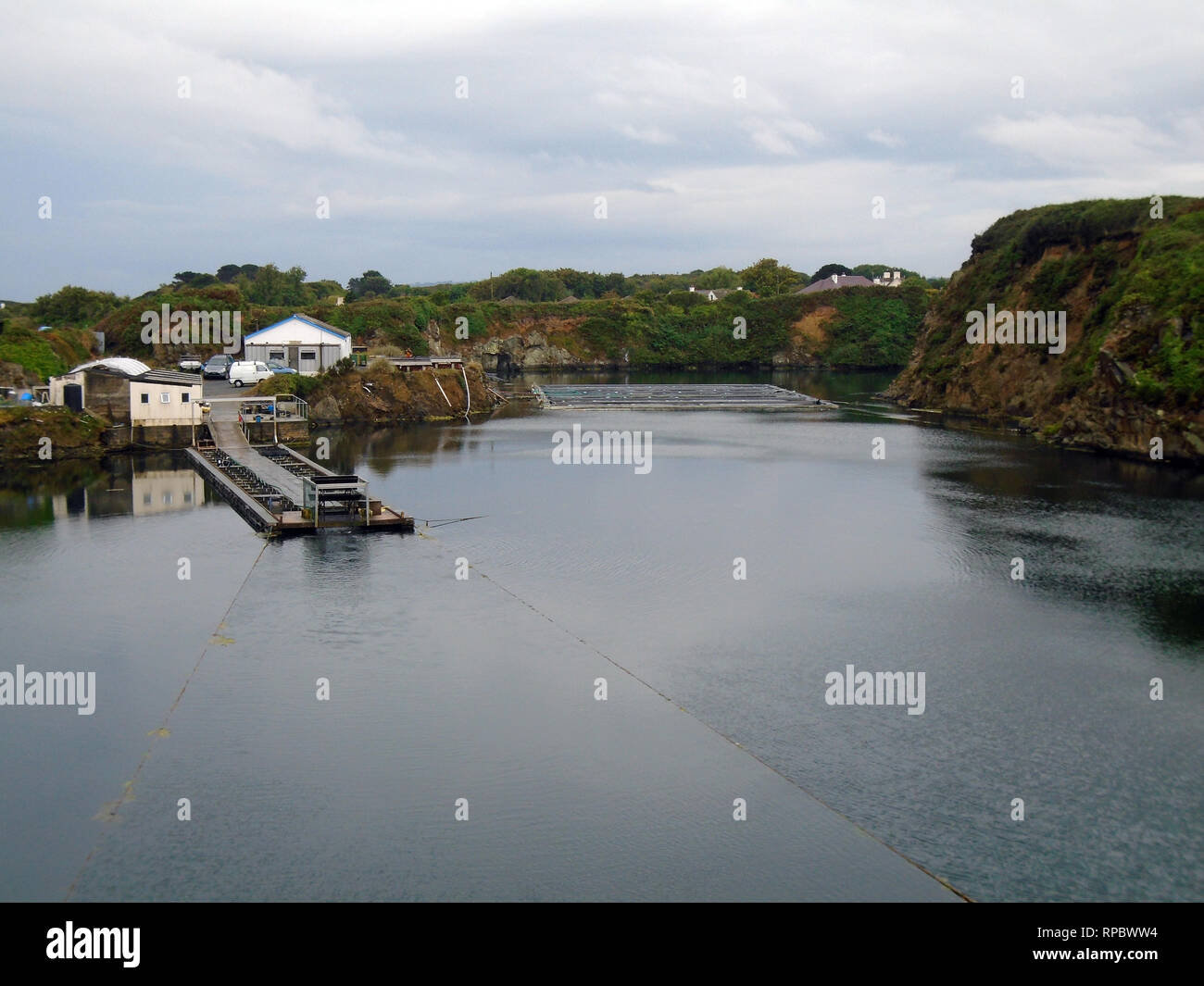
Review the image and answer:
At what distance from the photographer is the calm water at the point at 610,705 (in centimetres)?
1516

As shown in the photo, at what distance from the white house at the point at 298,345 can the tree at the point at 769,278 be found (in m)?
104

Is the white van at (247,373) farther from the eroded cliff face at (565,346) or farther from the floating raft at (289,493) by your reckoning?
the eroded cliff face at (565,346)

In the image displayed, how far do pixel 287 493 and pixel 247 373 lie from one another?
28.5m

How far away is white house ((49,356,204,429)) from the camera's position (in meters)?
52.5

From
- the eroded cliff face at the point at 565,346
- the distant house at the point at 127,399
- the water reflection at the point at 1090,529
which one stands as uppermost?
the eroded cliff face at the point at 565,346

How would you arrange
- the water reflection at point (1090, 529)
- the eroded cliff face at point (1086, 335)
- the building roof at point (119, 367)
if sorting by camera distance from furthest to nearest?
the building roof at point (119, 367) < the eroded cliff face at point (1086, 335) < the water reflection at point (1090, 529)

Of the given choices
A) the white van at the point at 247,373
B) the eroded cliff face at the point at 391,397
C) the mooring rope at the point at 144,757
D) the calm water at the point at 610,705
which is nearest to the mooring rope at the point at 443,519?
the calm water at the point at 610,705

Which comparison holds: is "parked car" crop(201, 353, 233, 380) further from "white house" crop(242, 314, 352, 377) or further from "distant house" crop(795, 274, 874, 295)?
"distant house" crop(795, 274, 874, 295)

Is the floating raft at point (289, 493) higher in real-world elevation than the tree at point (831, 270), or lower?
lower

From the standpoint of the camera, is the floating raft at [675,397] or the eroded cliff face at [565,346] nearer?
the floating raft at [675,397]

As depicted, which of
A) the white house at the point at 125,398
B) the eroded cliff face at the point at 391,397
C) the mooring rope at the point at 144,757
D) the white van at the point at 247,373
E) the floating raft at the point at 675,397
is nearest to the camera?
the mooring rope at the point at 144,757
